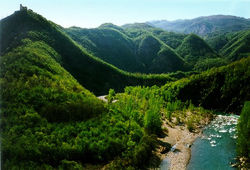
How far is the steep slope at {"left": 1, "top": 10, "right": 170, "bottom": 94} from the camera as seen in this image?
11061 cm

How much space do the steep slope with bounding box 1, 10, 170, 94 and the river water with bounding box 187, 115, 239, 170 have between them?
7133cm

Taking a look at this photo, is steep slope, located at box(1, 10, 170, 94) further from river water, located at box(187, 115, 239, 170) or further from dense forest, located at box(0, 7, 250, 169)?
river water, located at box(187, 115, 239, 170)

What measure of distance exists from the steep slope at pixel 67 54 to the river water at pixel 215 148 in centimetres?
7133

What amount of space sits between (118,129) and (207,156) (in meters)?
17.8

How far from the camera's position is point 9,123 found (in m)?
39.2

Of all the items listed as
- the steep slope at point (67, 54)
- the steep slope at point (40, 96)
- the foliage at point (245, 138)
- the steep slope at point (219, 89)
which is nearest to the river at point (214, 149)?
→ the foliage at point (245, 138)

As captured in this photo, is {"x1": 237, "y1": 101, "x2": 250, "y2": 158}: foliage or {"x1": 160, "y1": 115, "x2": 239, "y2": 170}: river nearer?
{"x1": 237, "y1": 101, "x2": 250, "y2": 158}: foliage

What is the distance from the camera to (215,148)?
45.8 m

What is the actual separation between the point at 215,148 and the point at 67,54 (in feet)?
320

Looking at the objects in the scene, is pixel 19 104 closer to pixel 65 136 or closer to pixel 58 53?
pixel 65 136

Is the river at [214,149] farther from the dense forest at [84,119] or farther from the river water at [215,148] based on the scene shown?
the dense forest at [84,119]

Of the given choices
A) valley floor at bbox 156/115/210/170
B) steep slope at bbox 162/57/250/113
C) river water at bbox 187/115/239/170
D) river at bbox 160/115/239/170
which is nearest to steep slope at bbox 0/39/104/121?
valley floor at bbox 156/115/210/170

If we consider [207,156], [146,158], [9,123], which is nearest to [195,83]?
[207,156]

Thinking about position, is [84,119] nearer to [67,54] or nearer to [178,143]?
[178,143]
